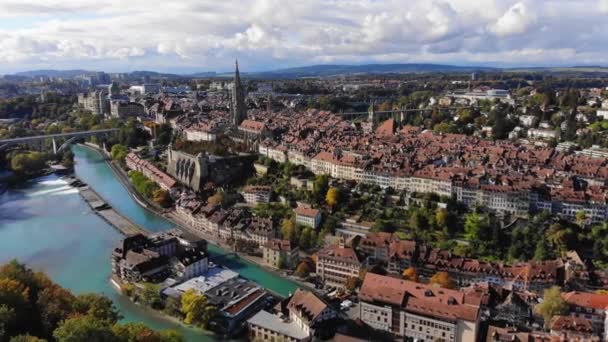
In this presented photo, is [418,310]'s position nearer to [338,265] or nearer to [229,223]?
[338,265]

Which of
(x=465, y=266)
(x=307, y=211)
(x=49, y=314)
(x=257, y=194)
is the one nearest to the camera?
(x=49, y=314)

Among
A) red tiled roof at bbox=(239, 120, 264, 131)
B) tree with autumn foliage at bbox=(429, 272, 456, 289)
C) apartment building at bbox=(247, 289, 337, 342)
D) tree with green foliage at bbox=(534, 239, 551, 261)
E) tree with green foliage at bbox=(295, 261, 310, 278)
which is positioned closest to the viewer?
apartment building at bbox=(247, 289, 337, 342)

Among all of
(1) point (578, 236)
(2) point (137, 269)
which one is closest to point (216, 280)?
(2) point (137, 269)

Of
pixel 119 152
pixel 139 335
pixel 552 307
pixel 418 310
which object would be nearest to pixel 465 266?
pixel 552 307

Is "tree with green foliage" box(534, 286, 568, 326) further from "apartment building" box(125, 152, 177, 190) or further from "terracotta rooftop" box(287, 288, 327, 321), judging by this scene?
"apartment building" box(125, 152, 177, 190)

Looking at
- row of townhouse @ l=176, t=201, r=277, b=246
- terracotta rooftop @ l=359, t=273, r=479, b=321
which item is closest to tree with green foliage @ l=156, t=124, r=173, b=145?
row of townhouse @ l=176, t=201, r=277, b=246
